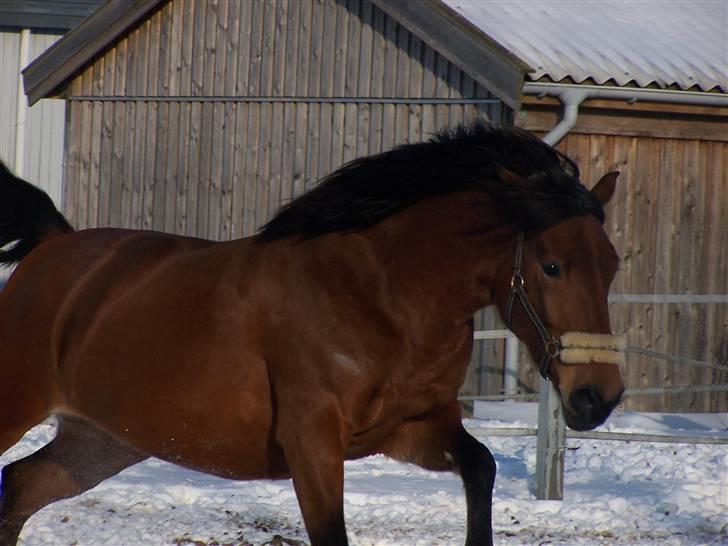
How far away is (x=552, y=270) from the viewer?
4.01m

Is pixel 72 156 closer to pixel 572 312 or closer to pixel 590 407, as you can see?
pixel 572 312

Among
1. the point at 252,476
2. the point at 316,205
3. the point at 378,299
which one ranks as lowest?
the point at 252,476

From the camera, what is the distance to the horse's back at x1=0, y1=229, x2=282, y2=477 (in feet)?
14.8

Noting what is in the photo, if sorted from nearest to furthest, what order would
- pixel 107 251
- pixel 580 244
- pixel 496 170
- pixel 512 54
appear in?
pixel 580 244 → pixel 496 170 → pixel 107 251 → pixel 512 54

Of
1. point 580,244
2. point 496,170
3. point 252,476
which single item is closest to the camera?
point 580,244

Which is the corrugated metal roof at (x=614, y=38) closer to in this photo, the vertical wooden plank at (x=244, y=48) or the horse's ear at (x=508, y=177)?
the vertical wooden plank at (x=244, y=48)

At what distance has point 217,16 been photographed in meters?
12.6

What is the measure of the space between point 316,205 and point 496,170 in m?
0.74

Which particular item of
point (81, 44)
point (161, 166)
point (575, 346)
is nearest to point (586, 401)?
point (575, 346)

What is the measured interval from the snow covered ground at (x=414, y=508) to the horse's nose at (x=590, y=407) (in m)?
2.53

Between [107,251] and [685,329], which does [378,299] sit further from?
[685,329]

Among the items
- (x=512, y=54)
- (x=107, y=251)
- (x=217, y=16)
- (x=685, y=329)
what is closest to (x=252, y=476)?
(x=107, y=251)

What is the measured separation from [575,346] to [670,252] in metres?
7.72

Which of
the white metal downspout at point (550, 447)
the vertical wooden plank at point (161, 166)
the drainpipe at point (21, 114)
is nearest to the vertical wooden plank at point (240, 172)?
the vertical wooden plank at point (161, 166)
